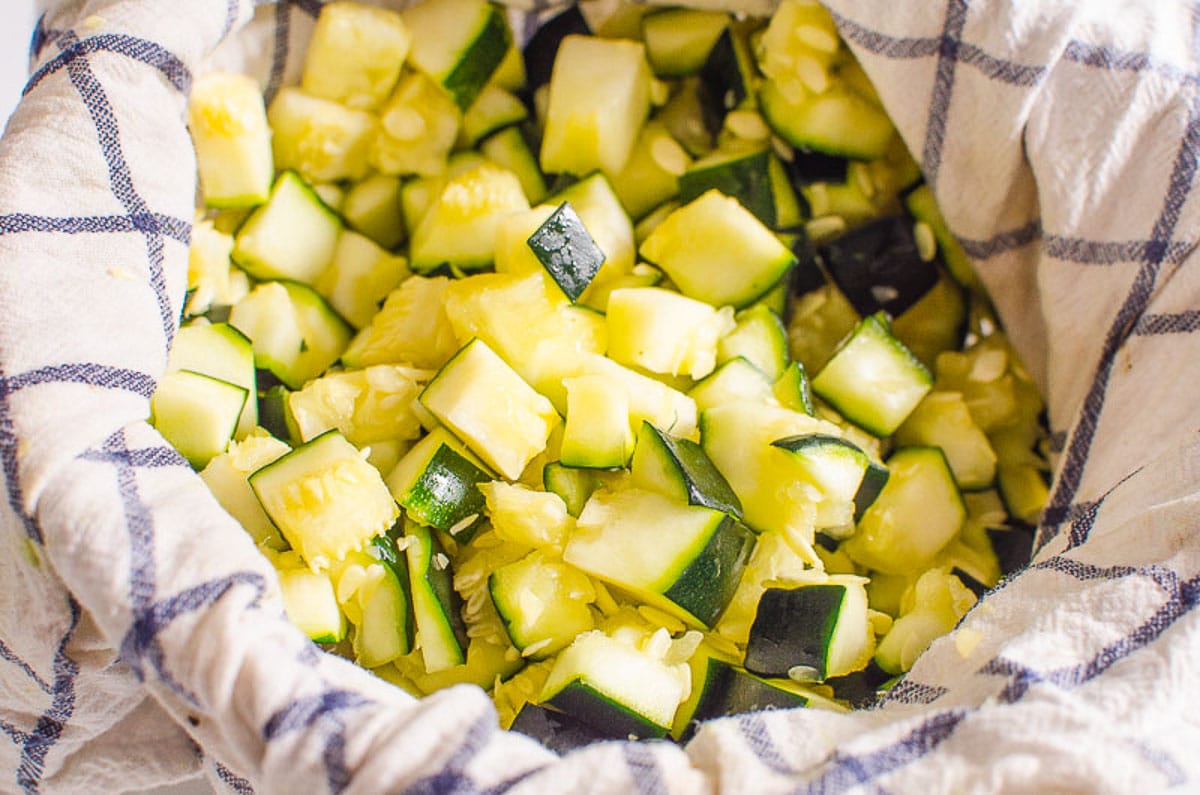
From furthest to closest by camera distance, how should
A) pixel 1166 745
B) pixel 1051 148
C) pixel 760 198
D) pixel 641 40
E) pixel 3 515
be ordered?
pixel 641 40, pixel 760 198, pixel 1051 148, pixel 3 515, pixel 1166 745

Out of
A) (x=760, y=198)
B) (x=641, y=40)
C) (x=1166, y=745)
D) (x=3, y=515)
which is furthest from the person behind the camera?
(x=641, y=40)

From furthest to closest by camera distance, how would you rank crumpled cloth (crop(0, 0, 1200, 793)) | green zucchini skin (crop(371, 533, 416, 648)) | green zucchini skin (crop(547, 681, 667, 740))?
1. green zucchini skin (crop(371, 533, 416, 648))
2. green zucchini skin (crop(547, 681, 667, 740))
3. crumpled cloth (crop(0, 0, 1200, 793))

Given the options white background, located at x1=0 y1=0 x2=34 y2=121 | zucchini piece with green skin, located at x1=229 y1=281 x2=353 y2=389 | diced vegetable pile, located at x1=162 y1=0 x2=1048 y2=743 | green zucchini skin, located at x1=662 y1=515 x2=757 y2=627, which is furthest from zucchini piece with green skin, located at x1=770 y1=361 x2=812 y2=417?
white background, located at x1=0 y1=0 x2=34 y2=121

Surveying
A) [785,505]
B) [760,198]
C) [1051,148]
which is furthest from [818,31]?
[785,505]

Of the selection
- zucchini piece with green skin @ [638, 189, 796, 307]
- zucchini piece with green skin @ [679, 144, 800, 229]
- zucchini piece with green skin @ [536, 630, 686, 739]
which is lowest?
zucchini piece with green skin @ [536, 630, 686, 739]

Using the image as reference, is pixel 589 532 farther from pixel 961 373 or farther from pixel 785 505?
pixel 961 373

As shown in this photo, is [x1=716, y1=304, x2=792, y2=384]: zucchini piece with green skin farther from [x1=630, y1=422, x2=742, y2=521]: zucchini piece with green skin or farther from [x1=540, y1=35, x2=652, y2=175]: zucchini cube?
[x1=540, y1=35, x2=652, y2=175]: zucchini cube

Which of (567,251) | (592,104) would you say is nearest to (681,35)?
(592,104)
